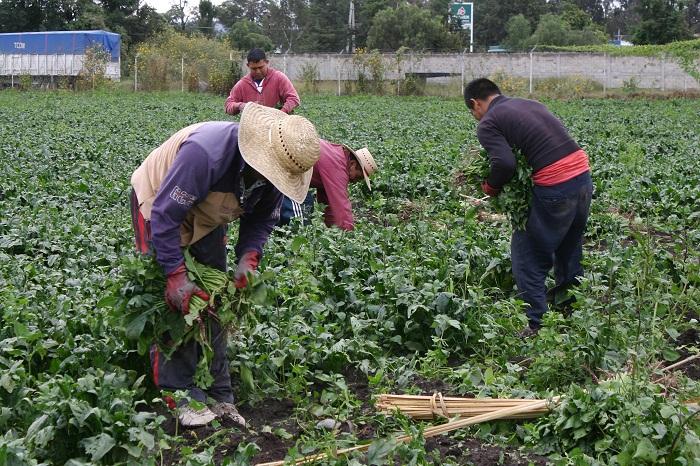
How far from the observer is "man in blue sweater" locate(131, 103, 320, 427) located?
4371 millimetres

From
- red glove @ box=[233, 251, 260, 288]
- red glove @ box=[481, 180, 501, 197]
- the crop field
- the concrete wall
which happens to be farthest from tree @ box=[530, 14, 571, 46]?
Answer: red glove @ box=[233, 251, 260, 288]

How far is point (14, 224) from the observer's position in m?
7.96

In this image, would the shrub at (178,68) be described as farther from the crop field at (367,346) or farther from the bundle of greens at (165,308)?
the bundle of greens at (165,308)

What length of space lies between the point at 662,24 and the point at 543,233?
→ 54.3 m

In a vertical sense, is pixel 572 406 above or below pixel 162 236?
below

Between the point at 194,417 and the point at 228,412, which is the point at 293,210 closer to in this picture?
the point at 228,412

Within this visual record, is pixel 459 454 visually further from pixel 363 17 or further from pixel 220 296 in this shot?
pixel 363 17

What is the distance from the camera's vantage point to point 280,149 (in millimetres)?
4340

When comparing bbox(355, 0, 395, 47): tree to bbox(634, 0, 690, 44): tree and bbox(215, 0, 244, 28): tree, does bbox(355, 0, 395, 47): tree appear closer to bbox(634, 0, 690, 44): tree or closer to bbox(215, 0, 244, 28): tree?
bbox(634, 0, 690, 44): tree

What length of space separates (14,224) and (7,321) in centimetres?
309

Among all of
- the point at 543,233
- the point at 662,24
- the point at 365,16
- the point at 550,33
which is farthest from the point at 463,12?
the point at 543,233

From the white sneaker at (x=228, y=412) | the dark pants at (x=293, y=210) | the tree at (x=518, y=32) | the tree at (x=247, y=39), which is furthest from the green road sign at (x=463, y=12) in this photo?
the white sneaker at (x=228, y=412)

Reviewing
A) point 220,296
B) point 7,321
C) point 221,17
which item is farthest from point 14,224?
point 221,17

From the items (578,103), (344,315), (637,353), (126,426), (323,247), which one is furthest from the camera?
(578,103)
